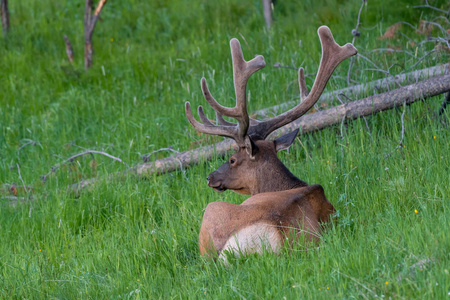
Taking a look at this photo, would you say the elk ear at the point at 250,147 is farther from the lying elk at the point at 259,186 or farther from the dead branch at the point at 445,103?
the dead branch at the point at 445,103

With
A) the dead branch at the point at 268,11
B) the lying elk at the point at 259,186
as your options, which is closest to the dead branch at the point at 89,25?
the dead branch at the point at 268,11

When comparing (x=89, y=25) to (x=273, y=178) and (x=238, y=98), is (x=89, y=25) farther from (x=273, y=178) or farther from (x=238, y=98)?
(x=273, y=178)

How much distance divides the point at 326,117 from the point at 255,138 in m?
1.19

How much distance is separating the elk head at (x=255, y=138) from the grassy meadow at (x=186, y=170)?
43 centimetres

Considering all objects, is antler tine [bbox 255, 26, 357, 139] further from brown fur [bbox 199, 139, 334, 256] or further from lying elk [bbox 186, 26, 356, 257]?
brown fur [bbox 199, 139, 334, 256]

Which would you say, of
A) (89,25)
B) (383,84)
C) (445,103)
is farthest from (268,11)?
(445,103)

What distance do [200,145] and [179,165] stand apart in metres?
0.33

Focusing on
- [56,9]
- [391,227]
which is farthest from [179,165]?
[56,9]

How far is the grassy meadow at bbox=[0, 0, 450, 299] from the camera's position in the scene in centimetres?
351

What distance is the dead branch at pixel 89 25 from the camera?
31.4 ft

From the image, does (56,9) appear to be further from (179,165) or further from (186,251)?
(186,251)

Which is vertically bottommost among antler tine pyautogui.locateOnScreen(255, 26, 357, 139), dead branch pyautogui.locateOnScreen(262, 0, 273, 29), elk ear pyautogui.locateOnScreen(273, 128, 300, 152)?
elk ear pyautogui.locateOnScreen(273, 128, 300, 152)

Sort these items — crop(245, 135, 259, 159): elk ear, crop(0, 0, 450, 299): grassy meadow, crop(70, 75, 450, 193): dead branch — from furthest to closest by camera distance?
crop(70, 75, 450, 193): dead branch
crop(245, 135, 259, 159): elk ear
crop(0, 0, 450, 299): grassy meadow

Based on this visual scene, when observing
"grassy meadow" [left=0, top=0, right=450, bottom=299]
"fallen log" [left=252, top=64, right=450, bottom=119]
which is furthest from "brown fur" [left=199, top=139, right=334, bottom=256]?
"fallen log" [left=252, top=64, right=450, bottom=119]
